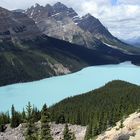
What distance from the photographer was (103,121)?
13200 cm

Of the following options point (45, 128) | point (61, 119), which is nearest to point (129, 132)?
point (45, 128)

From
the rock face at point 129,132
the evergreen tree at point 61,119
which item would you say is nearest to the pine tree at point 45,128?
the rock face at point 129,132

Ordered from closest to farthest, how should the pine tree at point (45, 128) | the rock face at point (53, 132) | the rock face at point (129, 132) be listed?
1. the rock face at point (129, 132)
2. the pine tree at point (45, 128)
3. the rock face at point (53, 132)

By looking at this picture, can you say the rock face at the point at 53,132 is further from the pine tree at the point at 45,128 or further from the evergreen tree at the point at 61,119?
the pine tree at the point at 45,128

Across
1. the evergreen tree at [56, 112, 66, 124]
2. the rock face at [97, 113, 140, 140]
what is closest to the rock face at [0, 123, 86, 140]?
the evergreen tree at [56, 112, 66, 124]

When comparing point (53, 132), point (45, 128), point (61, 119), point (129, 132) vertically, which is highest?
point (129, 132)

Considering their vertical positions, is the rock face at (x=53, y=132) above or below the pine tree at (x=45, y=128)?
below

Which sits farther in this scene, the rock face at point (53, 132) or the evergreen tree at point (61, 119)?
the evergreen tree at point (61, 119)

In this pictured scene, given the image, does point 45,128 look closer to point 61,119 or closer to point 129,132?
point 129,132

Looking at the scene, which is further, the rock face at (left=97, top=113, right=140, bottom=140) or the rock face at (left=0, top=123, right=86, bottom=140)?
the rock face at (left=0, top=123, right=86, bottom=140)

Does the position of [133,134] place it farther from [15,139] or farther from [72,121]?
[72,121]

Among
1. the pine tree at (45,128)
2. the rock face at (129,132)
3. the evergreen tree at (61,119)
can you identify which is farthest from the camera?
the evergreen tree at (61,119)

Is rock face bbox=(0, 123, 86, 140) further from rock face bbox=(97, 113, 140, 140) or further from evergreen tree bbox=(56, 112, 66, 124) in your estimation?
rock face bbox=(97, 113, 140, 140)

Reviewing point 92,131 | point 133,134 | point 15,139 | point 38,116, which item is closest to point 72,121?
point 38,116
